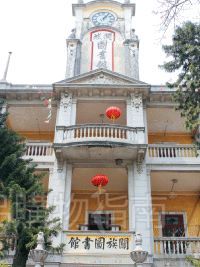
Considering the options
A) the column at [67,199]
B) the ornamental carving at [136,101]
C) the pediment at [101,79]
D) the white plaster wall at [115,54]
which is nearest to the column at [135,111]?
the ornamental carving at [136,101]

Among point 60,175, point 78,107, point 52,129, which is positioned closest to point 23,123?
point 52,129

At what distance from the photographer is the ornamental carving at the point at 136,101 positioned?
17344 millimetres

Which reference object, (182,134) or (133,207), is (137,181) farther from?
(182,134)

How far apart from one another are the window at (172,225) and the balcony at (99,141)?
392 centimetres

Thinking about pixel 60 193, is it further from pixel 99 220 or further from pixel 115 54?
pixel 115 54

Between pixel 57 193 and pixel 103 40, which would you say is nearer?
pixel 57 193

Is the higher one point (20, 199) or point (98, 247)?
point (20, 199)

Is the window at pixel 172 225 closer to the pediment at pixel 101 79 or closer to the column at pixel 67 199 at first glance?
the column at pixel 67 199

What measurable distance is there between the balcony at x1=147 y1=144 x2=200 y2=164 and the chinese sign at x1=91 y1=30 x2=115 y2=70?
5872 mm

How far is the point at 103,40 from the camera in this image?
70.5ft

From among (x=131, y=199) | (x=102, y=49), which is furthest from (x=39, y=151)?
(x=102, y=49)

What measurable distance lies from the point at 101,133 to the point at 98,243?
4502mm

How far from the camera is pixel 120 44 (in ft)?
70.3

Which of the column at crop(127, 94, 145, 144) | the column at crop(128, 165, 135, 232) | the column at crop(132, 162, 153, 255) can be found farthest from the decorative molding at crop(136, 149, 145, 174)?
the column at crop(127, 94, 145, 144)
